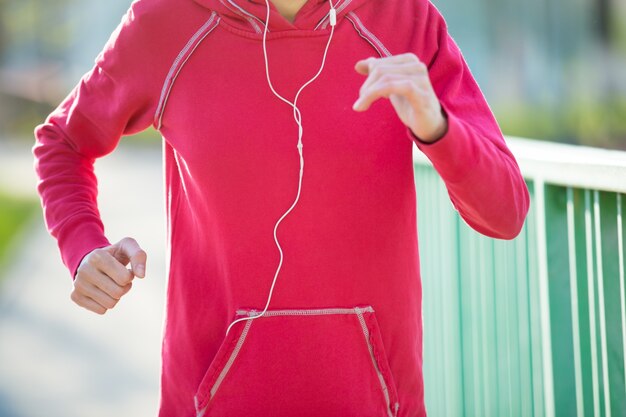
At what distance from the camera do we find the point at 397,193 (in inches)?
80.9

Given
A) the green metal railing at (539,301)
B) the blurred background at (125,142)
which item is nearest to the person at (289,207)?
the green metal railing at (539,301)

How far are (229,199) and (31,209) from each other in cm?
1217

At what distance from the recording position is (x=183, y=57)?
213cm

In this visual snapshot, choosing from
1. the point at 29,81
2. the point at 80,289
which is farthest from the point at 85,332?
the point at 29,81

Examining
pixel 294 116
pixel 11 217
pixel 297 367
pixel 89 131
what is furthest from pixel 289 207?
pixel 11 217

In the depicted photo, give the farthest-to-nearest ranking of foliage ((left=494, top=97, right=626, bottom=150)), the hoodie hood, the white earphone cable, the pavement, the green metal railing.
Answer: foliage ((left=494, top=97, right=626, bottom=150)) < the pavement < the green metal railing < the hoodie hood < the white earphone cable

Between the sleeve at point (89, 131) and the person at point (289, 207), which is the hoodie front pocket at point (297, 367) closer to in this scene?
the person at point (289, 207)

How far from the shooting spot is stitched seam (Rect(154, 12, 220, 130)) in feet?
6.98

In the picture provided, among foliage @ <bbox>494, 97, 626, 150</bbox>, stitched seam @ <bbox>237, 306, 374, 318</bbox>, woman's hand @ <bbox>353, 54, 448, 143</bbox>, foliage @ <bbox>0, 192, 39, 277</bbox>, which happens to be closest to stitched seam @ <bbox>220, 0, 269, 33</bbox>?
woman's hand @ <bbox>353, 54, 448, 143</bbox>

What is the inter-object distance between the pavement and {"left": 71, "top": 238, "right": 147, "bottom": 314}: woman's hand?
3377 millimetres

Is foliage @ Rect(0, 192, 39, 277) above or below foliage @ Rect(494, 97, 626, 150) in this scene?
below

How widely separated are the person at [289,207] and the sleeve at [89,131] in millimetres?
24

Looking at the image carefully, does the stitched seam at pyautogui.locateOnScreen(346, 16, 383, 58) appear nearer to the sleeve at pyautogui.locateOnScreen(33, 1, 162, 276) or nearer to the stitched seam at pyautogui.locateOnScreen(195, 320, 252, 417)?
the sleeve at pyautogui.locateOnScreen(33, 1, 162, 276)

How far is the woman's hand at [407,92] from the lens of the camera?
1.67m
